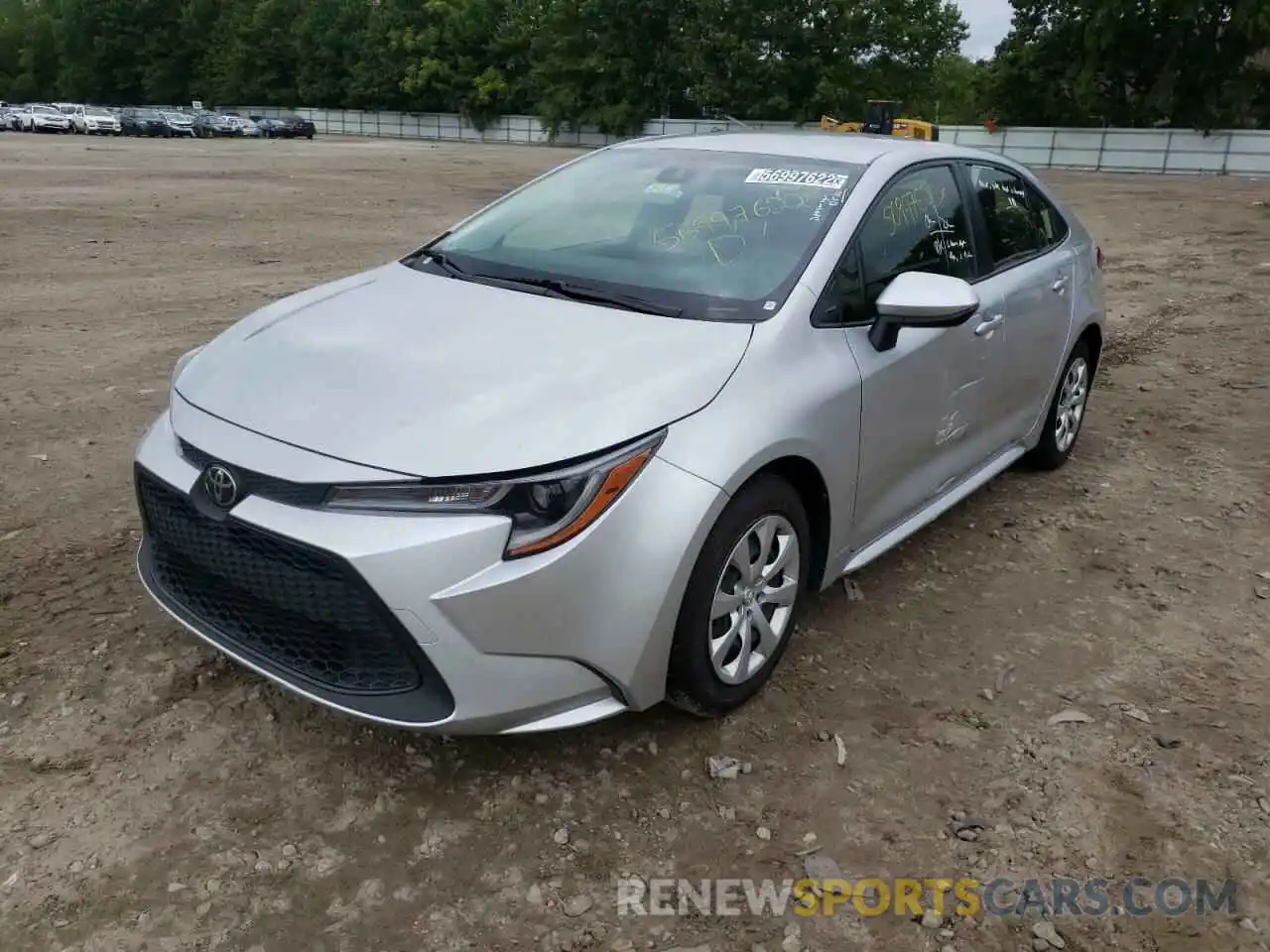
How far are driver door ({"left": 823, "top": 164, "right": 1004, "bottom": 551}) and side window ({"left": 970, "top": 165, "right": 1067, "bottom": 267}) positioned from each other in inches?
9.2

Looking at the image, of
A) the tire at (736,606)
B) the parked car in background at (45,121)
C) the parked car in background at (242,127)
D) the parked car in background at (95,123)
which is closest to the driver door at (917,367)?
the tire at (736,606)

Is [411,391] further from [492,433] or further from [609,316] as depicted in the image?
[609,316]

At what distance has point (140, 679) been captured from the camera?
3223mm

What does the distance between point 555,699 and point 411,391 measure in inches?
34.3

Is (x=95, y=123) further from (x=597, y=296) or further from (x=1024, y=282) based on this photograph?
(x=597, y=296)

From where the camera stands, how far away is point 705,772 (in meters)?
2.92

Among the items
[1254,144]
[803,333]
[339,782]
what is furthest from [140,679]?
[1254,144]

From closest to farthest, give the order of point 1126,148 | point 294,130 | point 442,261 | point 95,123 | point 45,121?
point 442,261 → point 1126,148 → point 95,123 → point 45,121 → point 294,130

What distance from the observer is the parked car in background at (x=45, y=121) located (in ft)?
173

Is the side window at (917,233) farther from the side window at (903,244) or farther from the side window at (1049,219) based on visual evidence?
the side window at (1049,219)

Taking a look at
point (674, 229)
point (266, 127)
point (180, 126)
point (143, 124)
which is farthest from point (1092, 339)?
point (266, 127)

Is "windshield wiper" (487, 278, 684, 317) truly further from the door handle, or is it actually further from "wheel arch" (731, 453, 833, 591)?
the door handle

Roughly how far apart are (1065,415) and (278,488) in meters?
4.06

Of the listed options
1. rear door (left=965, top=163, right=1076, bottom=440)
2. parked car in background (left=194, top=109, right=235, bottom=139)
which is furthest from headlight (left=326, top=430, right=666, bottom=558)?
parked car in background (left=194, top=109, right=235, bottom=139)
